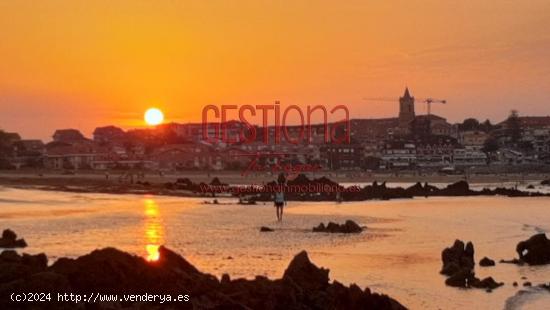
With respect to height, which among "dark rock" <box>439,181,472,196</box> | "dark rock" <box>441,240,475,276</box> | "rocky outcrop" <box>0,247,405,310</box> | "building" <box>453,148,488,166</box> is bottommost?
"dark rock" <box>439,181,472,196</box>

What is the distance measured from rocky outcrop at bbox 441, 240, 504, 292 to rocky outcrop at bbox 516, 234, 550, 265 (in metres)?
1.74

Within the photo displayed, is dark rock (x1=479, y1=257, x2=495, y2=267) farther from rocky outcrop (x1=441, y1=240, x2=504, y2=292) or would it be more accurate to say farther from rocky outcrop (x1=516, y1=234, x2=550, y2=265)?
rocky outcrop (x1=516, y1=234, x2=550, y2=265)

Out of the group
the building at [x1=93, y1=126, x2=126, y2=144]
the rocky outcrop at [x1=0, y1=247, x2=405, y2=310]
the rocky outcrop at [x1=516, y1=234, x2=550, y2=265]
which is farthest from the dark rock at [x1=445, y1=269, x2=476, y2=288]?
the building at [x1=93, y1=126, x2=126, y2=144]

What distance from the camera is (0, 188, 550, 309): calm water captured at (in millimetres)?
13797

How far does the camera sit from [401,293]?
12758 millimetres

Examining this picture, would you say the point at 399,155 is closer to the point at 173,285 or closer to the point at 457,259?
Result: the point at 457,259

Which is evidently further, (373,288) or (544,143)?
(544,143)

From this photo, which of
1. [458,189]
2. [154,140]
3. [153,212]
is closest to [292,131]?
[154,140]

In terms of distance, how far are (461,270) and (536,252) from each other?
3.85m

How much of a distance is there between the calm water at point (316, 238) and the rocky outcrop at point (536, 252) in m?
0.45

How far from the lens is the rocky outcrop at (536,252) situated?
16.8 m

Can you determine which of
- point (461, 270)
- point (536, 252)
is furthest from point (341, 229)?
point (461, 270)

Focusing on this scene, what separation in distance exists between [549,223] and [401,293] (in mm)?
19338

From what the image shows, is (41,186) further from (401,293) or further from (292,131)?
(292,131)
